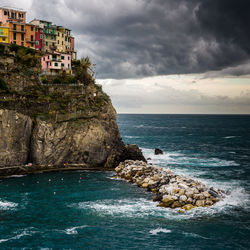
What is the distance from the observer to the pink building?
82.5 meters

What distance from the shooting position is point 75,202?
44750 millimetres

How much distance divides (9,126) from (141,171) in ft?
101

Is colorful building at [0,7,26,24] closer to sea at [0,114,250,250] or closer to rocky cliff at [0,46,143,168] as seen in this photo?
rocky cliff at [0,46,143,168]

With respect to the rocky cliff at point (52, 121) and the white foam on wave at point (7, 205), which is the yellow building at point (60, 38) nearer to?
the rocky cliff at point (52, 121)

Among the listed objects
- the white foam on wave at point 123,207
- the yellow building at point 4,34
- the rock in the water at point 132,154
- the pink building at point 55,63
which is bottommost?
the white foam on wave at point 123,207

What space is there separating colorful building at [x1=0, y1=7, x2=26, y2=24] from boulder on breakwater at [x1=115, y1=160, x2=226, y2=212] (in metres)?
67.4

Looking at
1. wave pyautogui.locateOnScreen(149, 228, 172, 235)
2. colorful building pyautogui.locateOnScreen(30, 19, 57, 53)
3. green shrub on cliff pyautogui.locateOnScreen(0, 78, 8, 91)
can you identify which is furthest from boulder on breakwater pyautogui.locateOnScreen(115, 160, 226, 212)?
colorful building pyautogui.locateOnScreen(30, 19, 57, 53)

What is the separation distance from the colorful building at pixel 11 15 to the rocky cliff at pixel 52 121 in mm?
19376

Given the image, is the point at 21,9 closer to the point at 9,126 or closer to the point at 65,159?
the point at 9,126

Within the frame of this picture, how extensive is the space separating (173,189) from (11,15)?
267ft

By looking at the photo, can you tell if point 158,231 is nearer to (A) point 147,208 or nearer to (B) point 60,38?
(A) point 147,208

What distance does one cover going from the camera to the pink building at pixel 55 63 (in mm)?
82500

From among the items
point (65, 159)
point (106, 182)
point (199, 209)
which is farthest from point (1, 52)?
point (199, 209)

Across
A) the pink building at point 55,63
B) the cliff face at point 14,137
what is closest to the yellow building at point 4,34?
the pink building at point 55,63
